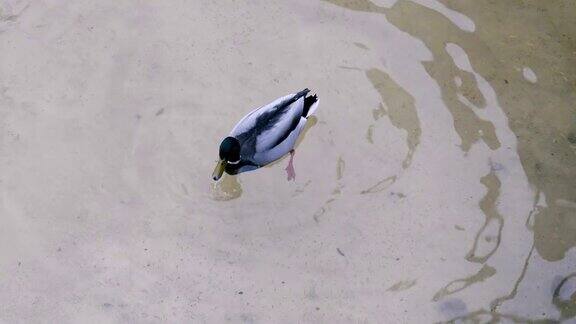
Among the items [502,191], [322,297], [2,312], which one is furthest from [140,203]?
[502,191]

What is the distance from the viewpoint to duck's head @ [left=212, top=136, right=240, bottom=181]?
455 cm

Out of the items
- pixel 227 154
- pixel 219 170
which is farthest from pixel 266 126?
pixel 219 170

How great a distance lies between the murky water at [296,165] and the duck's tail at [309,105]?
33 centimetres

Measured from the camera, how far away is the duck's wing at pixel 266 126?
467cm

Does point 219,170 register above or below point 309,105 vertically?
below

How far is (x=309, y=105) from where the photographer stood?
4.91 metres

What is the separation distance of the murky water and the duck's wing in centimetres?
46

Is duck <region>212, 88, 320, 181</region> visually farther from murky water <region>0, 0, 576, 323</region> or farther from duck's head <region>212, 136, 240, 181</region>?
murky water <region>0, 0, 576, 323</region>

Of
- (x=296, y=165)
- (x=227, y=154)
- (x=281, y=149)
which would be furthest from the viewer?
(x=296, y=165)

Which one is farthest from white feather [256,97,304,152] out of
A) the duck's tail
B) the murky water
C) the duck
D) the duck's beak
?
the murky water

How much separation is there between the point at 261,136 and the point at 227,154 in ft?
0.92

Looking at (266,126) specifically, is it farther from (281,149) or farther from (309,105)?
(309,105)

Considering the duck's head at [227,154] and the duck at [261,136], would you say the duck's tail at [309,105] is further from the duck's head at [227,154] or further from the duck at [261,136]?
the duck's head at [227,154]

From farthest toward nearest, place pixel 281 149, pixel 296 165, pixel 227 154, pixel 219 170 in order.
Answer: pixel 296 165 < pixel 281 149 < pixel 219 170 < pixel 227 154
